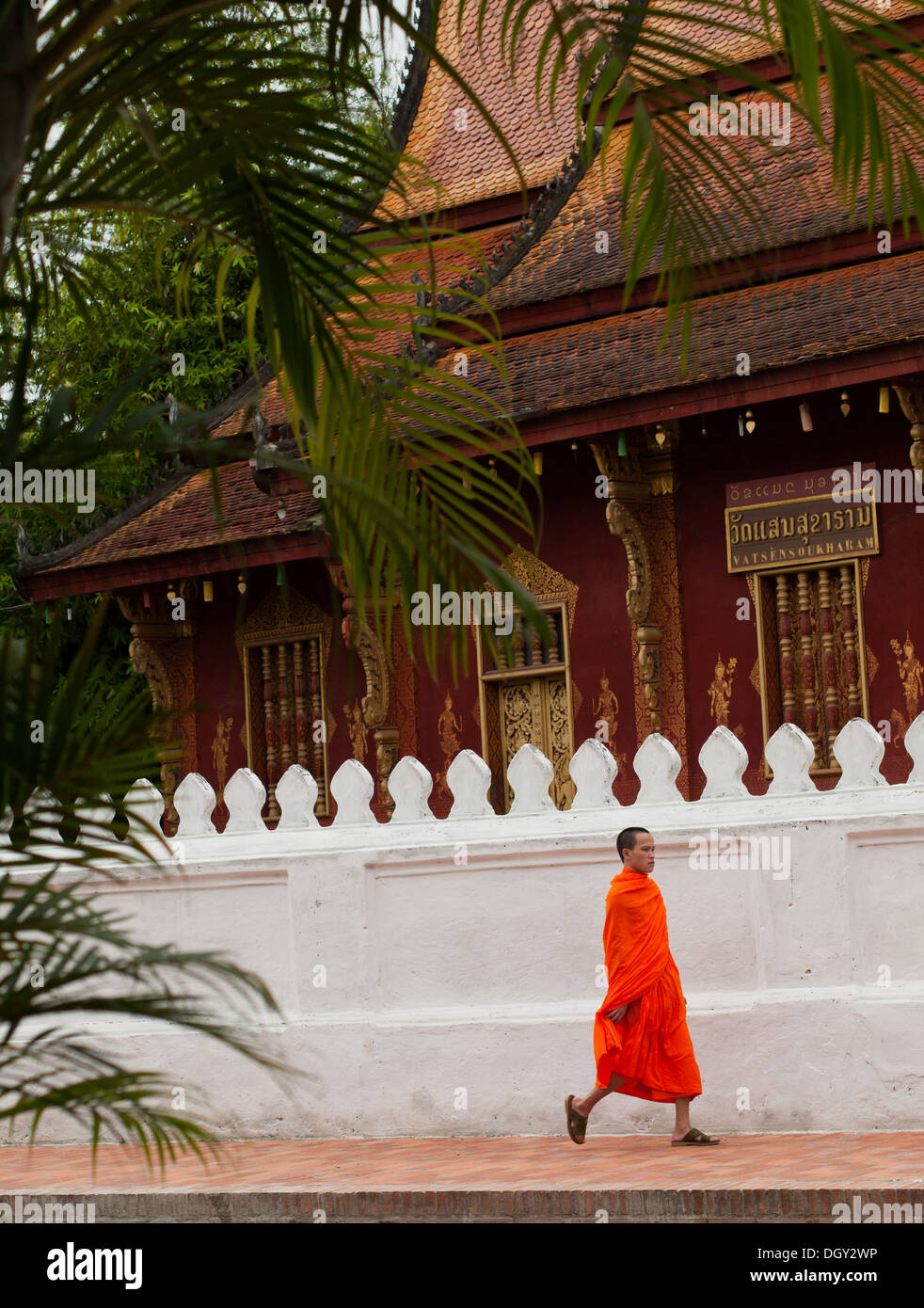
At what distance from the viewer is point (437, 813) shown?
45.2 feet

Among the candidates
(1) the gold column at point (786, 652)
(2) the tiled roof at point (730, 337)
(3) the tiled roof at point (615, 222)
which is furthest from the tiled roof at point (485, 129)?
(1) the gold column at point (786, 652)

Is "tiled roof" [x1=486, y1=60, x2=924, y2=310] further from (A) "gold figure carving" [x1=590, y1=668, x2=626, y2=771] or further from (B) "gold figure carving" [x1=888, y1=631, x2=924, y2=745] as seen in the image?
(A) "gold figure carving" [x1=590, y1=668, x2=626, y2=771]

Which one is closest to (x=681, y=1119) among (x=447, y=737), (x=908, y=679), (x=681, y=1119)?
(x=681, y=1119)

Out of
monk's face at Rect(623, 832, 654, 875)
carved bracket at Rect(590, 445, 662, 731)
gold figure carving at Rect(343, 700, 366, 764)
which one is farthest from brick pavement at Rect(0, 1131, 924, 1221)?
→ gold figure carving at Rect(343, 700, 366, 764)

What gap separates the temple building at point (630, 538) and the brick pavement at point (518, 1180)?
2.63 meters

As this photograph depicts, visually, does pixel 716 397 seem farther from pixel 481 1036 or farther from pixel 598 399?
pixel 481 1036

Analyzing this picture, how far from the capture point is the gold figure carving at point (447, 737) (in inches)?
540

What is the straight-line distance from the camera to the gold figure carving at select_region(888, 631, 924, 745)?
11.4 m

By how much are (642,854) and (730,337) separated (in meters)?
4.59

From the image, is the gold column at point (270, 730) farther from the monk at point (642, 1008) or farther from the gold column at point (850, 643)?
the monk at point (642, 1008)

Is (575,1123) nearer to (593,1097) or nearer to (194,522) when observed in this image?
(593,1097)
